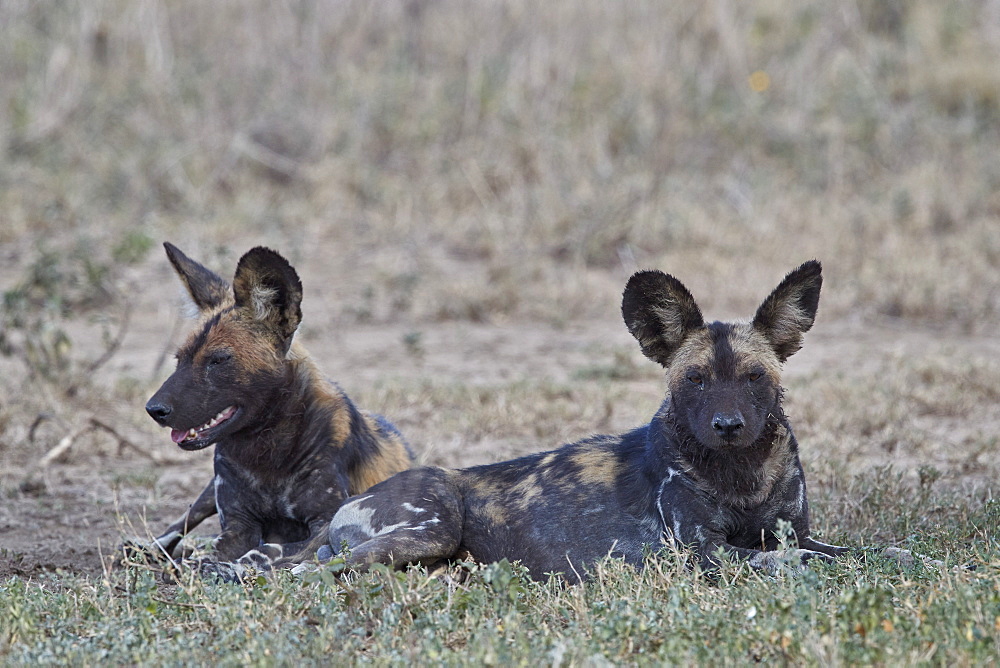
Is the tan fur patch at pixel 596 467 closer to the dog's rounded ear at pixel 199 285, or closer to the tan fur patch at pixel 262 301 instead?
the tan fur patch at pixel 262 301

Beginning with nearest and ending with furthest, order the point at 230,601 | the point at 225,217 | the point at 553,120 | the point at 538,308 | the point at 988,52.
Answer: the point at 230,601, the point at 538,308, the point at 225,217, the point at 553,120, the point at 988,52

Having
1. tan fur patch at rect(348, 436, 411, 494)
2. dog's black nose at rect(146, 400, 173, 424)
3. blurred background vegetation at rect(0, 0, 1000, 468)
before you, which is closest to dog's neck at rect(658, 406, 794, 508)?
tan fur patch at rect(348, 436, 411, 494)

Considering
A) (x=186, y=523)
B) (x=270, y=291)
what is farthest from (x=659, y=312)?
(x=186, y=523)

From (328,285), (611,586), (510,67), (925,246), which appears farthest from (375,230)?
(611,586)

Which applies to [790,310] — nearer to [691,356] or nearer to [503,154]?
[691,356]

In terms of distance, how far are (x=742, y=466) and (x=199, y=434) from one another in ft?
6.98

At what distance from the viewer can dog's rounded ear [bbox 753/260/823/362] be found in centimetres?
443

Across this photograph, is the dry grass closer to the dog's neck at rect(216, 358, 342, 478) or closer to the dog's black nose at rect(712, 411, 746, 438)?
the dog's neck at rect(216, 358, 342, 478)

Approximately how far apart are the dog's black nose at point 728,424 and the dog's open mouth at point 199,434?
200 cm

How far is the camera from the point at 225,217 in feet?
38.7

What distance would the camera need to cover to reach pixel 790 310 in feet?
14.8

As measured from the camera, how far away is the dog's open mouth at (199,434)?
479 centimetres

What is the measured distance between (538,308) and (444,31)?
19.1 feet

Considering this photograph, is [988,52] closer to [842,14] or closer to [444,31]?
[842,14]
